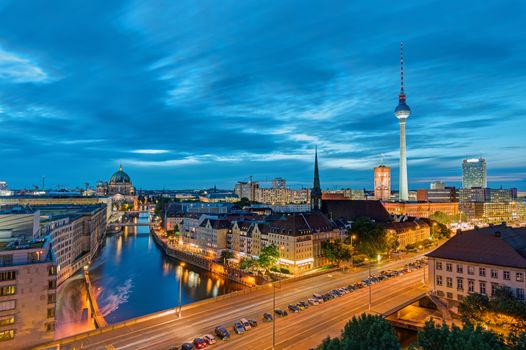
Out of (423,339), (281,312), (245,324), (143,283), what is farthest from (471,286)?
(143,283)

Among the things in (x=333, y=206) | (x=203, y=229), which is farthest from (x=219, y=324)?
(x=333, y=206)

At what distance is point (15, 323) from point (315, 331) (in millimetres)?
29278

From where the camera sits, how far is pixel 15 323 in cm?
3238

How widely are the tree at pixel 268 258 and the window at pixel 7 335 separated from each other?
38.6 m

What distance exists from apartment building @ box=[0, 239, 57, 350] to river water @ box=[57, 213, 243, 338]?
9949 millimetres

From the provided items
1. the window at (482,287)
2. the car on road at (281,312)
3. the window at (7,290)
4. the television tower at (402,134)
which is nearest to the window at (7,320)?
the window at (7,290)

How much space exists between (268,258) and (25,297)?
1522 inches

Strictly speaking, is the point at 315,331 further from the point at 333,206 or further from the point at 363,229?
the point at 333,206

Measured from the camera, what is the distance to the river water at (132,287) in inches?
1966

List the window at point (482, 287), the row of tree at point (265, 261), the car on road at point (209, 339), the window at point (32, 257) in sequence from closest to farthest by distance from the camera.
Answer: the car on road at point (209, 339) < the window at point (32, 257) < the window at point (482, 287) < the row of tree at point (265, 261)

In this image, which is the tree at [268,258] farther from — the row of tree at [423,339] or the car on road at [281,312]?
the row of tree at [423,339]

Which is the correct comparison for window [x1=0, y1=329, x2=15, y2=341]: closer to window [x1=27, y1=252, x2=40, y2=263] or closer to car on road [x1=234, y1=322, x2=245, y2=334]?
window [x1=27, y1=252, x2=40, y2=263]

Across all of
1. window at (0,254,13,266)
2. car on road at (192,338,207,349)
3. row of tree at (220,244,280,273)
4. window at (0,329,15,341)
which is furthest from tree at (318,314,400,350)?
row of tree at (220,244,280,273)

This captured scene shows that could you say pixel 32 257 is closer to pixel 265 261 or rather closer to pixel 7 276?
pixel 7 276
